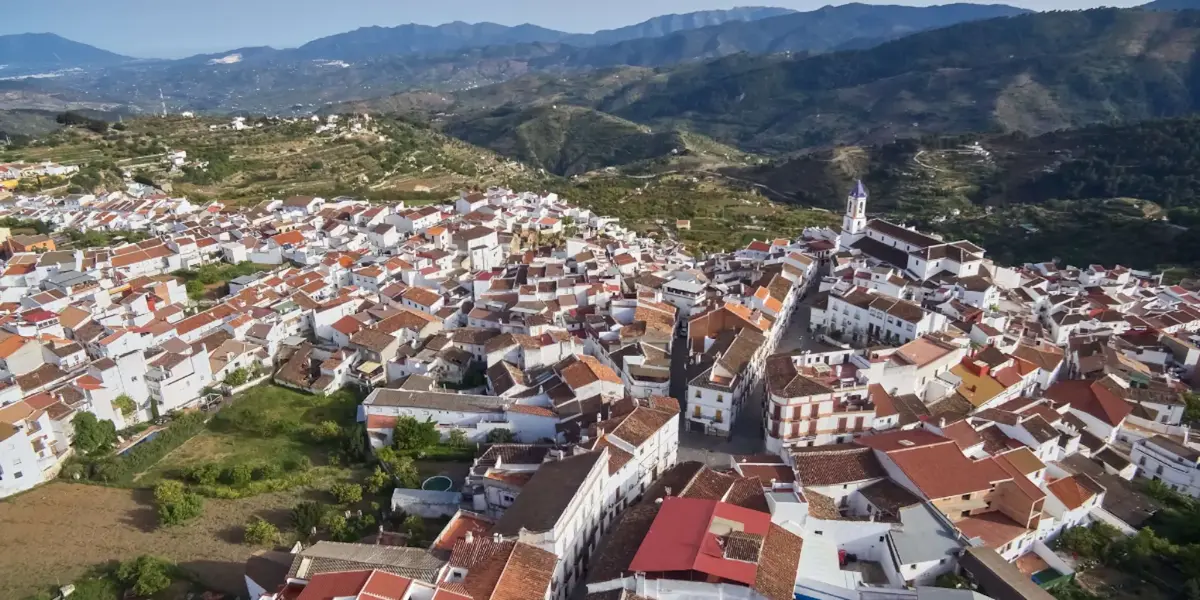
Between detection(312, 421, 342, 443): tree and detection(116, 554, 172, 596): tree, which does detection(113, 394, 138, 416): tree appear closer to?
detection(312, 421, 342, 443): tree

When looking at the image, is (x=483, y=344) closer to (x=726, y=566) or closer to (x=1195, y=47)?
(x=726, y=566)

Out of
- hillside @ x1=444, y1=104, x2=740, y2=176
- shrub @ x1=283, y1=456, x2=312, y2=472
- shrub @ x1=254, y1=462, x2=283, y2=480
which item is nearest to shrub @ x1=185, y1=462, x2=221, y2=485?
shrub @ x1=254, y1=462, x2=283, y2=480

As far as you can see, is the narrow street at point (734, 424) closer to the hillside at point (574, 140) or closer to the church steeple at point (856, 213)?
the church steeple at point (856, 213)

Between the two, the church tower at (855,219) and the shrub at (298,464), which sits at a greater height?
the church tower at (855,219)

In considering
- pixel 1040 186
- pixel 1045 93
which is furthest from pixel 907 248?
pixel 1045 93

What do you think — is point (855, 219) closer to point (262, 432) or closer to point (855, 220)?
point (855, 220)

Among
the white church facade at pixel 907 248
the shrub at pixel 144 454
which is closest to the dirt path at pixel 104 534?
the shrub at pixel 144 454
